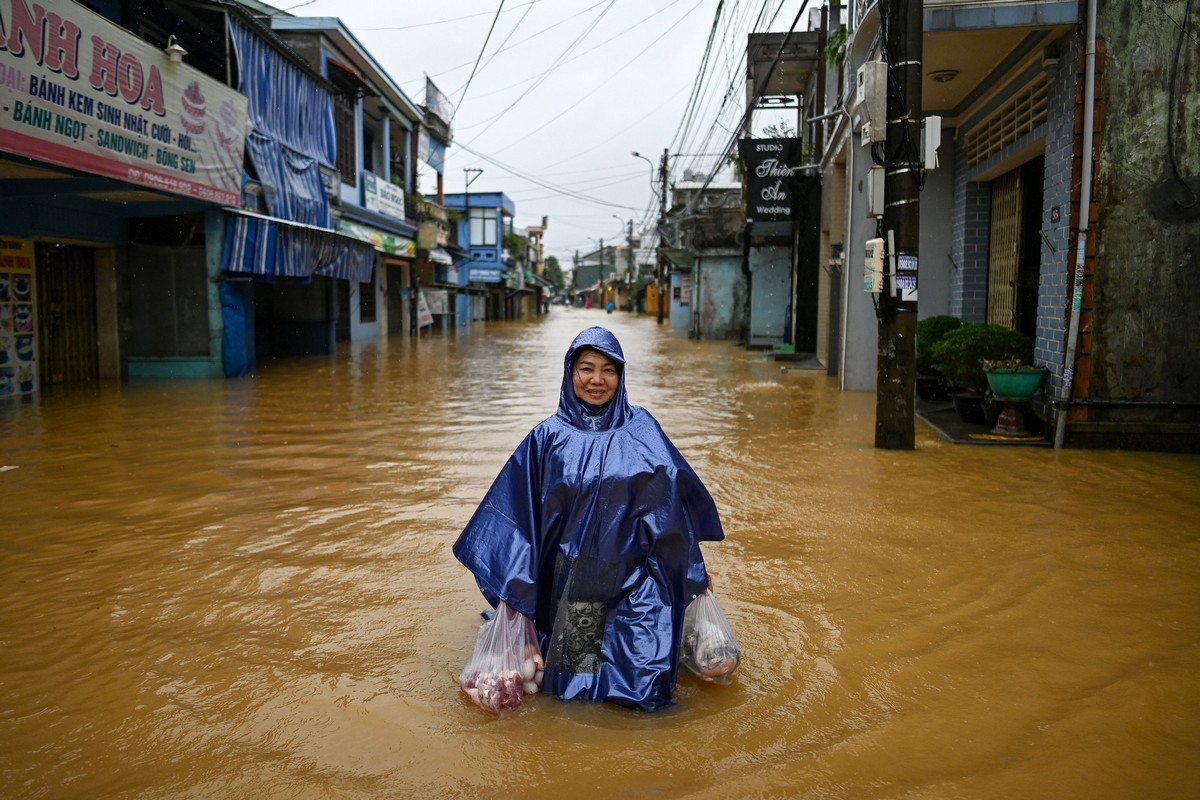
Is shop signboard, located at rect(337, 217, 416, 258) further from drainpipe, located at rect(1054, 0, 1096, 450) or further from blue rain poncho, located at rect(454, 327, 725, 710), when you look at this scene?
blue rain poncho, located at rect(454, 327, 725, 710)

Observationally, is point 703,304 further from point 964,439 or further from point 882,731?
point 882,731

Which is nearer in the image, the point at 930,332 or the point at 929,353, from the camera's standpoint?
the point at 929,353

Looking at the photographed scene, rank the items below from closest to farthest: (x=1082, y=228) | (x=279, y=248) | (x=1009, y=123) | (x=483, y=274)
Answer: (x=1082, y=228)
(x=1009, y=123)
(x=279, y=248)
(x=483, y=274)

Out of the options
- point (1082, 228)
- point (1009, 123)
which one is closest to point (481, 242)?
point (1009, 123)

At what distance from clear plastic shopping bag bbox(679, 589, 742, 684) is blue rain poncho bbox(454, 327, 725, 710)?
0.48 ft

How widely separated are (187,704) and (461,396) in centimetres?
996

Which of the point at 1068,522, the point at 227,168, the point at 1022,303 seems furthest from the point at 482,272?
the point at 1068,522

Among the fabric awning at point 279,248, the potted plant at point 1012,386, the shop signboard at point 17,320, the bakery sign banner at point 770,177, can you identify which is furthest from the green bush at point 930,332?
the shop signboard at point 17,320

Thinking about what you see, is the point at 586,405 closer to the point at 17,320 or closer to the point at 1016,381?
the point at 1016,381

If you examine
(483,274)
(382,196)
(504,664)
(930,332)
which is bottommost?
(504,664)

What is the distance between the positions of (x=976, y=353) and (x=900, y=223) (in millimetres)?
1993

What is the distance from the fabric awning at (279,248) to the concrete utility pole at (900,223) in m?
10.4

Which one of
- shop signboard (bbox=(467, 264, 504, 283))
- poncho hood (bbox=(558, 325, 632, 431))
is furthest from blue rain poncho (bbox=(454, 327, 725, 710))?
shop signboard (bbox=(467, 264, 504, 283))

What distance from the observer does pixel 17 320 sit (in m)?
12.0
